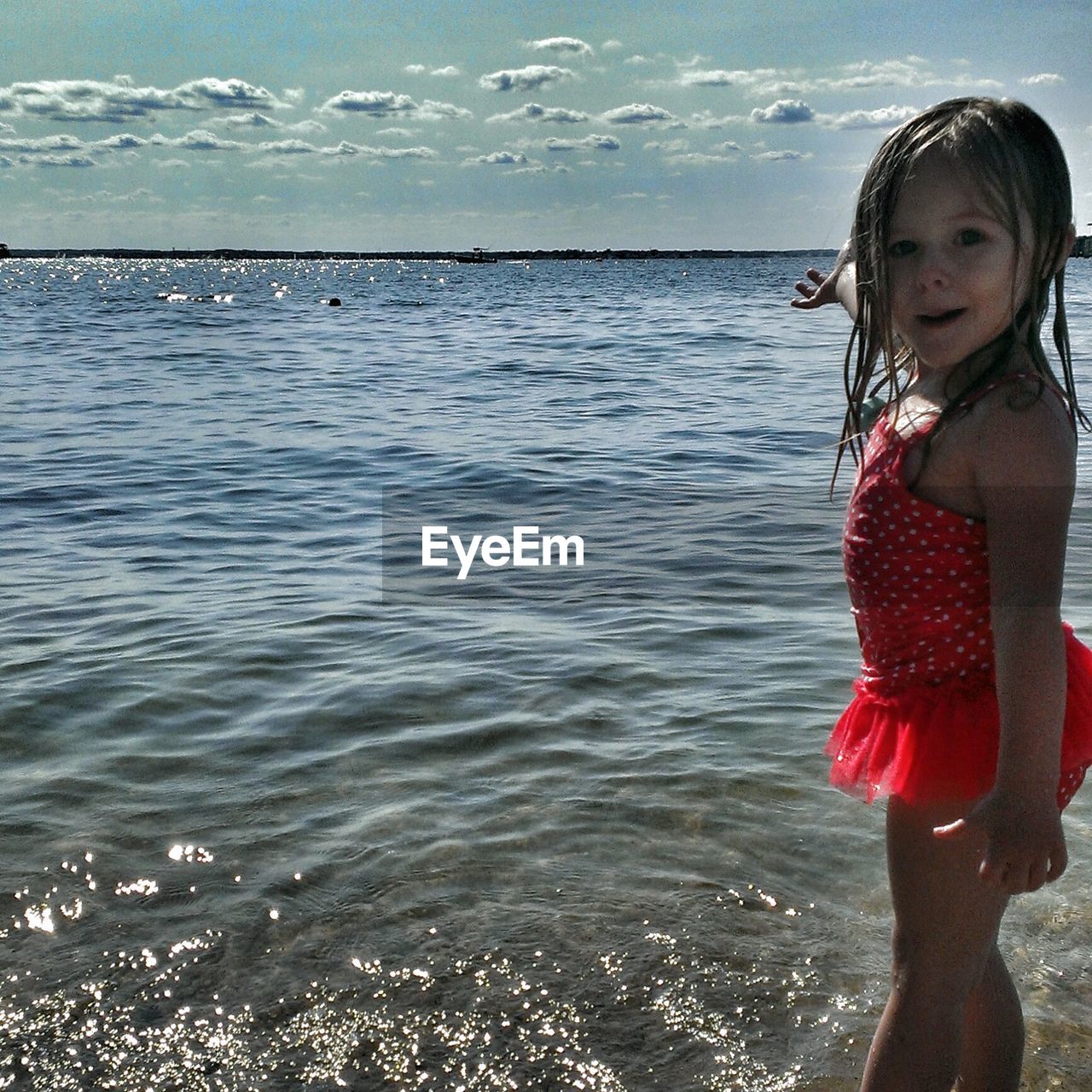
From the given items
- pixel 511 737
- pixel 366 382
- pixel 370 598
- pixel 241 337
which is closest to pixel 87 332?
pixel 241 337

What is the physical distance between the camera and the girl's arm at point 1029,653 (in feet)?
6.38

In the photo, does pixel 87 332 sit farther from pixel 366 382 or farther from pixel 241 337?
pixel 366 382

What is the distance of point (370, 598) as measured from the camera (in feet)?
24.4

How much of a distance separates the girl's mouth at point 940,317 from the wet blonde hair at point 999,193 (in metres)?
0.08

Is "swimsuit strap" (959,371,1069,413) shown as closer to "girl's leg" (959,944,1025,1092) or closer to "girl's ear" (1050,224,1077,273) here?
"girl's ear" (1050,224,1077,273)

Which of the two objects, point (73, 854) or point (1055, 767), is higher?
point (1055, 767)

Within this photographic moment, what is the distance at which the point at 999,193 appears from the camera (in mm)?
2020

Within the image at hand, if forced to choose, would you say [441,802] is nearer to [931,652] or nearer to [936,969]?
[936,969]

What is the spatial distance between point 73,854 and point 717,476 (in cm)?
856

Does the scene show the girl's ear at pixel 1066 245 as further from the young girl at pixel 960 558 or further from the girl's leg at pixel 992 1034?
the girl's leg at pixel 992 1034

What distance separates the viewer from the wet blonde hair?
2018mm

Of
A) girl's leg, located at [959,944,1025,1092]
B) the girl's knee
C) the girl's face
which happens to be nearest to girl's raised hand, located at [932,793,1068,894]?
the girl's knee

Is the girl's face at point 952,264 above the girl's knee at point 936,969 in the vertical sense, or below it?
above

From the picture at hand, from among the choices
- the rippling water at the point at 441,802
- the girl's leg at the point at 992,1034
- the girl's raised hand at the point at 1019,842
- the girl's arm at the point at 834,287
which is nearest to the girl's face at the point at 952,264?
the girl's arm at the point at 834,287
